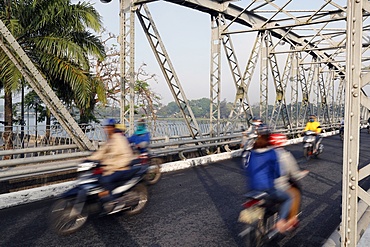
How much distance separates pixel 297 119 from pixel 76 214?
18.9 meters

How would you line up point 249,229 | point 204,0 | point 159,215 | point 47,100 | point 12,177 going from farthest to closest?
point 204,0, point 47,100, point 12,177, point 159,215, point 249,229

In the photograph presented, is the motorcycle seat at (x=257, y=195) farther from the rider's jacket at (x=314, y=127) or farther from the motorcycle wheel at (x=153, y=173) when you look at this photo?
the rider's jacket at (x=314, y=127)

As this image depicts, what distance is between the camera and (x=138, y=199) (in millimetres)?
5965

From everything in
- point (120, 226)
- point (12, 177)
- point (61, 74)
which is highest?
point (61, 74)

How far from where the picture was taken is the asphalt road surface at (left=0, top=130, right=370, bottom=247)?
180 inches

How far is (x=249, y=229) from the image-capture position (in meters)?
4.21

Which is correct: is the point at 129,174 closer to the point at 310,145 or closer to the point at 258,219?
the point at 258,219

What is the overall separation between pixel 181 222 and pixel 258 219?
1.60 meters

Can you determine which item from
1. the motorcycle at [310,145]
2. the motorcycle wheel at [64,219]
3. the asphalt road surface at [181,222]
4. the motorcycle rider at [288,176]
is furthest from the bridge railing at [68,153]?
the motorcycle rider at [288,176]

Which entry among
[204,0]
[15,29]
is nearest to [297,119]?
[204,0]

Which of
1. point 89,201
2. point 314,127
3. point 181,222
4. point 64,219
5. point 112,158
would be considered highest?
point 314,127

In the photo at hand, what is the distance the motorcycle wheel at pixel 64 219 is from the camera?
483 centimetres

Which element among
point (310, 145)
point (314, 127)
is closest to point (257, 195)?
point (310, 145)

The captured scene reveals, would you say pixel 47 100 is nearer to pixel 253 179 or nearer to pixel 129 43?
pixel 129 43
